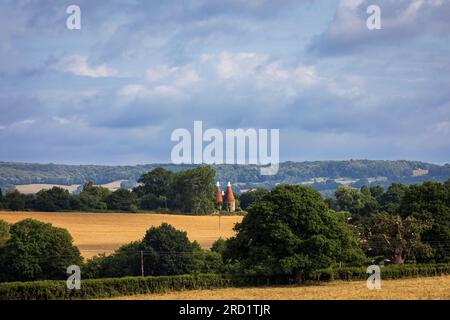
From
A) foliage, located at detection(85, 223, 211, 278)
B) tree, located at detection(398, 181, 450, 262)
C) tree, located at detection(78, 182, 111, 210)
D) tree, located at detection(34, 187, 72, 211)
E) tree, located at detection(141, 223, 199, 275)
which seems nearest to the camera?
foliage, located at detection(85, 223, 211, 278)

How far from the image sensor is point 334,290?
185 ft

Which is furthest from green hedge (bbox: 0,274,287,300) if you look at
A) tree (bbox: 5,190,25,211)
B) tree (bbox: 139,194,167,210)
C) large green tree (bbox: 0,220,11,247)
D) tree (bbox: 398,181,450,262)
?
tree (bbox: 139,194,167,210)

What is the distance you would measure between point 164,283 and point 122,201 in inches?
3857

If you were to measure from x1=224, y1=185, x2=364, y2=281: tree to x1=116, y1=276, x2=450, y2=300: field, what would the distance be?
104 inches

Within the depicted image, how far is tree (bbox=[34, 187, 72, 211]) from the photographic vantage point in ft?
476

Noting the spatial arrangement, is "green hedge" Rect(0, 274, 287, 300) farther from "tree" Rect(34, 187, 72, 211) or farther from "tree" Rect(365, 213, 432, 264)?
"tree" Rect(34, 187, 72, 211)

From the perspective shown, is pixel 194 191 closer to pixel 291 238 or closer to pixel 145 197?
pixel 145 197

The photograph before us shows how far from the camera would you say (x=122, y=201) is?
157250 mm

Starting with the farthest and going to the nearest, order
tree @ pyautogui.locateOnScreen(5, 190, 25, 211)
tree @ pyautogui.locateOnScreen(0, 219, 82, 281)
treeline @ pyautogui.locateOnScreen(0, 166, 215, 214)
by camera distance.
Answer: treeline @ pyautogui.locateOnScreen(0, 166, 215, 214) < tree @ pyautogui.locateOnScreen(5, 190, 25, 211) < tree @ pyautogui.locateOnScreen(0, 219, 82, 281)

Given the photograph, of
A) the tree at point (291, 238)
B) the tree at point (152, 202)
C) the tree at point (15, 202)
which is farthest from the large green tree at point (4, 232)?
the tree at point (152, 202)

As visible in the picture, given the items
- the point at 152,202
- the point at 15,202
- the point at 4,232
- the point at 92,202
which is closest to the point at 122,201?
the point at 92,202

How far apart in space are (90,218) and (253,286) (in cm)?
7660
